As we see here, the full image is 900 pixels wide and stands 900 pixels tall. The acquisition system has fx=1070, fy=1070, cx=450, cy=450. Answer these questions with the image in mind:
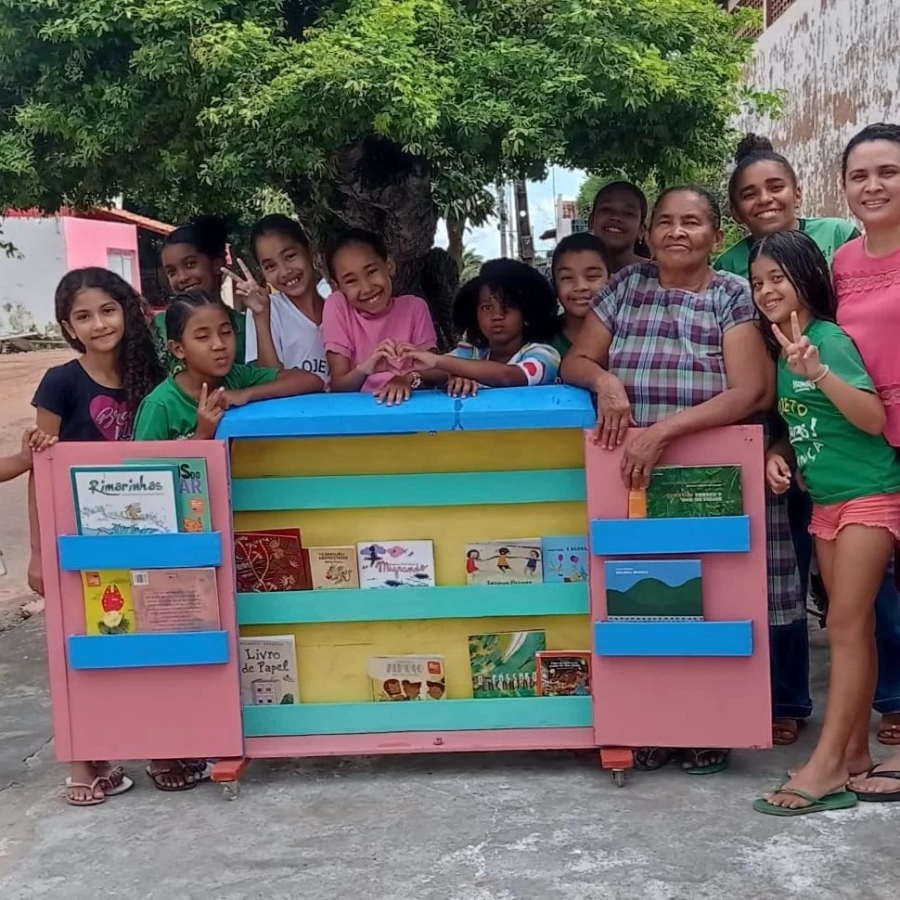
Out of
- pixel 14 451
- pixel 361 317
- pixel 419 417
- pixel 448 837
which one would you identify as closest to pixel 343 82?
pixel 361 317

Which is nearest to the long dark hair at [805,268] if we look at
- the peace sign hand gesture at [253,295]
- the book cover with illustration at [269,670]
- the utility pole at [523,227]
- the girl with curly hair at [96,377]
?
the peace sign hand gesture at [253,295]

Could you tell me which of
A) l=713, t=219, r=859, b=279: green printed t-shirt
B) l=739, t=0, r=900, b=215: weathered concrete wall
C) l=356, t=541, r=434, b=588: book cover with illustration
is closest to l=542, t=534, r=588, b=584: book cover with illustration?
l=356, t=541, r=434, b=588: book cover with illustration

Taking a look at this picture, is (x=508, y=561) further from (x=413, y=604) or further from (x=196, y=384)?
(x=196, y=384)

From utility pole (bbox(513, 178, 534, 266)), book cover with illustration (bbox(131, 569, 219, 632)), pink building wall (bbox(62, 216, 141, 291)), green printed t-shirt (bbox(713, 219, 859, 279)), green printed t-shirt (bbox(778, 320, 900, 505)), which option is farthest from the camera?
pink building wall (bbox(62, 216, 141, 291))

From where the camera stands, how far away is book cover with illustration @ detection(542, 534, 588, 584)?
3082 millimetres

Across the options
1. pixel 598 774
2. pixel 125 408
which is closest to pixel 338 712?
pixel 598 774

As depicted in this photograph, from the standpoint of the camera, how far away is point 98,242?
901 inches

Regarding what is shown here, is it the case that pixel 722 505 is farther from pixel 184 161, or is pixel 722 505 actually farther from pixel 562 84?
pixel 184 161

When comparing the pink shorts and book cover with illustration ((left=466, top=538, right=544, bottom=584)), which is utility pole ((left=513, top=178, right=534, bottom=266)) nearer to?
book cover with illustration ((left=466, top=538, right=544, bottom=584))

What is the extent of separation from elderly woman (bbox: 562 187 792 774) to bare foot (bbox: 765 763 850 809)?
26 centimetres

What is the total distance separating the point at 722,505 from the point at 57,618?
1.91 meters

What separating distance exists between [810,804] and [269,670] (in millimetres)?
1551

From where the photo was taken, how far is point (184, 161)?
3.62m

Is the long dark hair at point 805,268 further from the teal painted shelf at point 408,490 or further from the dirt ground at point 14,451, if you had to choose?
the dirt ground at point 14,451
